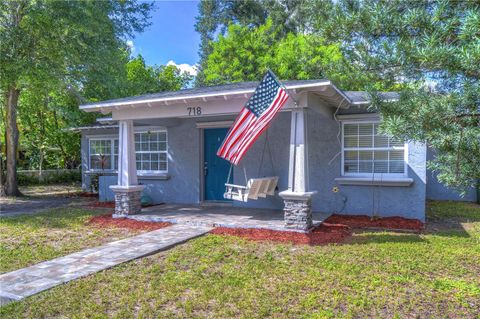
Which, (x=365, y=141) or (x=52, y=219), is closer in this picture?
(x=365, y=141)

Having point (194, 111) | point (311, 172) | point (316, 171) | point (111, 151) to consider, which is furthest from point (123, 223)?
point (111, 151)

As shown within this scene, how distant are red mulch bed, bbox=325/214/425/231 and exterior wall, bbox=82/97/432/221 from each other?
14.9 inches

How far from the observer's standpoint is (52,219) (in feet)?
30.6

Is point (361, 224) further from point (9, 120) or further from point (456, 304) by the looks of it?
point (9, 120)

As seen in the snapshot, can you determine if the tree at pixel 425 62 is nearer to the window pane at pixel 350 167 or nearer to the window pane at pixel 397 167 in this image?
the window pane at pixel 397 167

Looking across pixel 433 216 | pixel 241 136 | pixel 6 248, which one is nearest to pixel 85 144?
pixel 6 248

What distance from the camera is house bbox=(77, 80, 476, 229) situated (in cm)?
724

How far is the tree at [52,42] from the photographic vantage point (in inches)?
447

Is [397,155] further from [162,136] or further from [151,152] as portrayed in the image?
[151,152]

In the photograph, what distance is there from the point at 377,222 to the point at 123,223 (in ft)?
19.2

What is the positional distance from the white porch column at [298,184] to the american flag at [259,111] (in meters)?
0.83

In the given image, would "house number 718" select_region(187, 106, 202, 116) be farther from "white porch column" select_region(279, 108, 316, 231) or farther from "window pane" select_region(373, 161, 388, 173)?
"window pane" select_region(373, 161, 388, 173)

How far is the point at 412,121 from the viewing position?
2826 mm

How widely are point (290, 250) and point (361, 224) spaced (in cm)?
270
